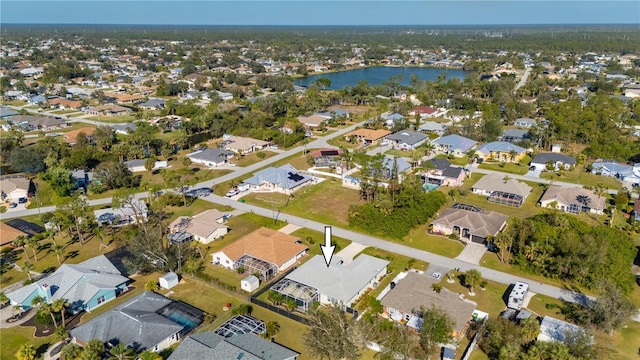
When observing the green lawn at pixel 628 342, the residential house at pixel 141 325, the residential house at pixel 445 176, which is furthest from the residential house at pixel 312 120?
the green lawn at pixel 628 342

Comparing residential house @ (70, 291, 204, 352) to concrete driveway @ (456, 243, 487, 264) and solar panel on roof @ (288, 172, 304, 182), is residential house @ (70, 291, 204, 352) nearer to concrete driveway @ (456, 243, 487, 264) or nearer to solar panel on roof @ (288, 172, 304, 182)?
concrete driveway @ (456, 243, 487, 264)

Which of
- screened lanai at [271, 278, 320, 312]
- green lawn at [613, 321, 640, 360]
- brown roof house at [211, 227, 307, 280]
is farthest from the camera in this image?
brown roof house at [211, 227, 307, 280]

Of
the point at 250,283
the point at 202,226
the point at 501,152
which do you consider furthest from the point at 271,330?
the point at 501,152

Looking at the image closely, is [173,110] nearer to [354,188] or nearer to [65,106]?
[65,106]

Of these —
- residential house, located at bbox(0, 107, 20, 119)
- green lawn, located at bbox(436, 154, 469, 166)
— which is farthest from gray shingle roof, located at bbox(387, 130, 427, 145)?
residential house, located at bbox(0, 107, 20, 119)

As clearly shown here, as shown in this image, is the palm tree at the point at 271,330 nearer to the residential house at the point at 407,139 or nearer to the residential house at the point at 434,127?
the residential house at the point at 407,139
